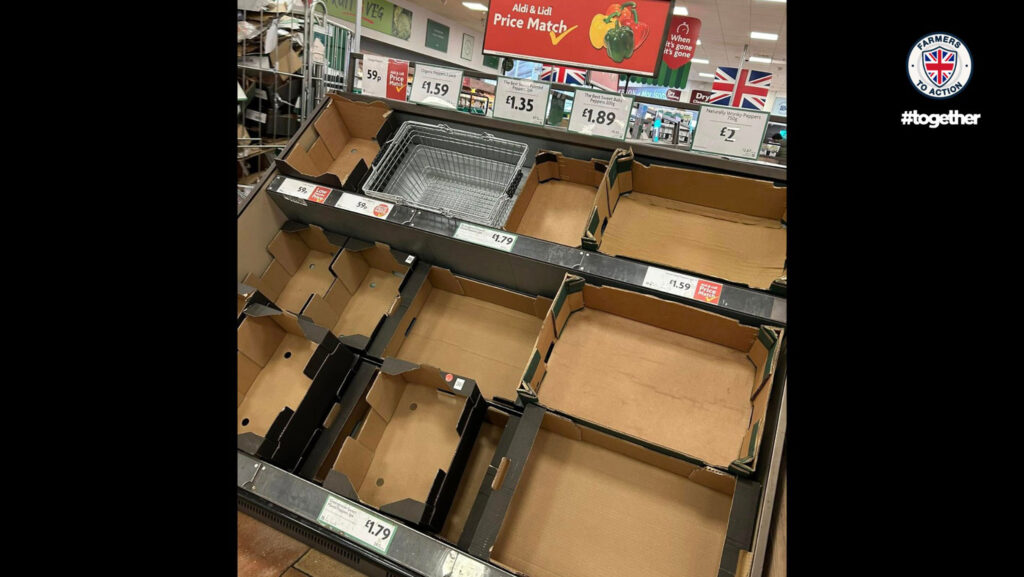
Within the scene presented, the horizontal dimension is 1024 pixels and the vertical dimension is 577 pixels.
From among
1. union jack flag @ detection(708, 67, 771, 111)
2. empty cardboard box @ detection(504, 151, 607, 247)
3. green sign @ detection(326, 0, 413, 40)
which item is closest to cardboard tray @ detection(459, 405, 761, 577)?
empty cardboard box @ detection(504, 151, 607, 247)

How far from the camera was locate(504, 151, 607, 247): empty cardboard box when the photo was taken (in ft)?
5.34

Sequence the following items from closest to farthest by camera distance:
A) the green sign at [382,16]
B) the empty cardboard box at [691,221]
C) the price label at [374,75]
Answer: the empty cardboard box at [691,221] < the price label at [374,75] < the green sign at [382,16]

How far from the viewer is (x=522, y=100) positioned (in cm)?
167

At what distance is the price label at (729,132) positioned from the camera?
57.2 inches

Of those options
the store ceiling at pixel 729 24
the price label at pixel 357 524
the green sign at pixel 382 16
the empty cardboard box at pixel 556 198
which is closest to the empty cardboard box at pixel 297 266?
the empty cardboard box at pixel 556 198

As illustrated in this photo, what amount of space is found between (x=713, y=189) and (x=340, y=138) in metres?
1.49

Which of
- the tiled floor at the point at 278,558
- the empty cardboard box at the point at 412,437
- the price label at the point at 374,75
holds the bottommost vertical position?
the tiled floor at the point at 278,558

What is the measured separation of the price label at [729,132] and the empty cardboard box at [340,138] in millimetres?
1149

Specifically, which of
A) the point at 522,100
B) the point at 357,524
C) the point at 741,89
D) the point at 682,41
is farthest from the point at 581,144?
the point at 741,89

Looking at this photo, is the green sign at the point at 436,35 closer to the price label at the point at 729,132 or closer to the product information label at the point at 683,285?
the price label at the point at 729,132
